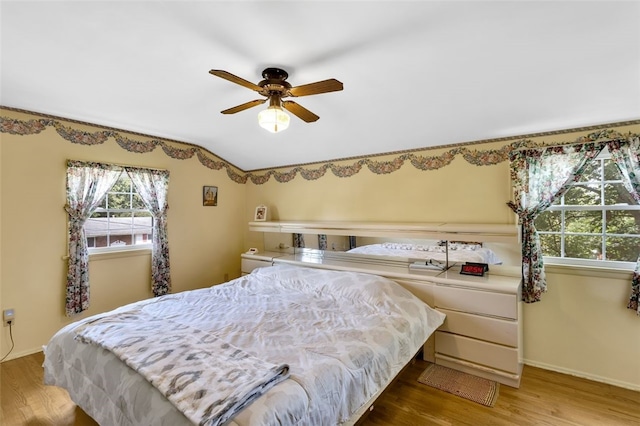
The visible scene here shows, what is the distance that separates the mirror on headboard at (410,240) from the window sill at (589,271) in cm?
29

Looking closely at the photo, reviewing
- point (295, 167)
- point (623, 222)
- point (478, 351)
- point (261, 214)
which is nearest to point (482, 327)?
point (478, 351)

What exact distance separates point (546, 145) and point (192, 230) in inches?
167

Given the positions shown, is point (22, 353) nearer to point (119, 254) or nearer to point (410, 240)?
point (119, 254)

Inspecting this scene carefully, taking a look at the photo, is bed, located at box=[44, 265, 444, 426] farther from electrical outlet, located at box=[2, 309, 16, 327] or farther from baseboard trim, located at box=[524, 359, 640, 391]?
electrical outlet, located at box=[2, 309, 16, 327]

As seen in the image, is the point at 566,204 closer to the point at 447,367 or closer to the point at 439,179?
the point at 439,179

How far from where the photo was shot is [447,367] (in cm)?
272

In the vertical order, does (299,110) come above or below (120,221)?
above

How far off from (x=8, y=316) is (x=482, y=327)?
433 centimetres

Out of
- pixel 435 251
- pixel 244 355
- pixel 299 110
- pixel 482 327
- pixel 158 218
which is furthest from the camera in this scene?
pixel 158 218

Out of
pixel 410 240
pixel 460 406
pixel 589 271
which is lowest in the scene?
pixel 460 406

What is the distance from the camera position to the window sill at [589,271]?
2447 millimetres

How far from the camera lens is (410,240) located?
324 cm

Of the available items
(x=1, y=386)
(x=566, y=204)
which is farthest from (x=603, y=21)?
(x=1, y=386)

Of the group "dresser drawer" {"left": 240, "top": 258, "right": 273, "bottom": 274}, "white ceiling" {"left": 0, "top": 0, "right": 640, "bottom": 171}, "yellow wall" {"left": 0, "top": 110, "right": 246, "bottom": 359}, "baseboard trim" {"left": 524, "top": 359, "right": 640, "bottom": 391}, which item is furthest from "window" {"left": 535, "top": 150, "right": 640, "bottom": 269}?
"yellow wall" {"left": 0, "top": 110, "right": 246, "bottom": 359}
